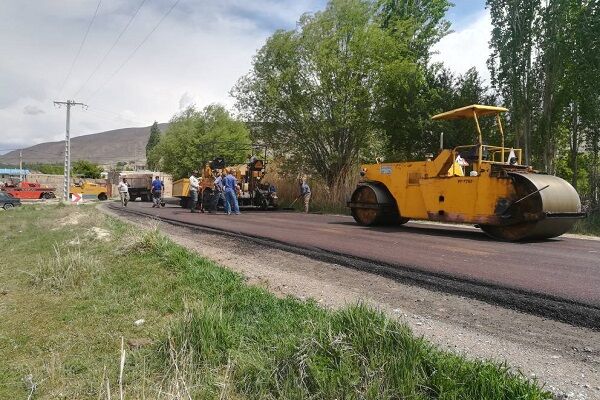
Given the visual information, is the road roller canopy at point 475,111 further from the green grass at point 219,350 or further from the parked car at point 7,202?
the parked car at point 7,202

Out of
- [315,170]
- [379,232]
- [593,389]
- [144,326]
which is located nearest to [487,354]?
[593,389]

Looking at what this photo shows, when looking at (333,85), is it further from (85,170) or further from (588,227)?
(85,170)

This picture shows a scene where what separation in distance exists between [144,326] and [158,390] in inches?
64.7

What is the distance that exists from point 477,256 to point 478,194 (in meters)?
3.06

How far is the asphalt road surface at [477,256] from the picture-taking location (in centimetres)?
577

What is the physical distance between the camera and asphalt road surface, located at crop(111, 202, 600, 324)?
577cm

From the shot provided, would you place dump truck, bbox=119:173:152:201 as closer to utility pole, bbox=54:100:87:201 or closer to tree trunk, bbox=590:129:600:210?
utility pole, bbox=54:100:87:201

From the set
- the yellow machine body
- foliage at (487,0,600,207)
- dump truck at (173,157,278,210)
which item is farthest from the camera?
the yellow machine body

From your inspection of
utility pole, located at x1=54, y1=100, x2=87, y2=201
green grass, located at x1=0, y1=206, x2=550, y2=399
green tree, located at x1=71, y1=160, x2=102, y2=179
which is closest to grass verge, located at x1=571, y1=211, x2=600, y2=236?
green grass, located at x1=0, y1=206, x2=550, y2=399

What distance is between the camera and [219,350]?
4082mm

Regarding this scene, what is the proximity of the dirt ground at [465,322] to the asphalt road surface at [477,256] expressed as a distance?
77cm

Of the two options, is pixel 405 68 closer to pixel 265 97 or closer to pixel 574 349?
pixel 265 97

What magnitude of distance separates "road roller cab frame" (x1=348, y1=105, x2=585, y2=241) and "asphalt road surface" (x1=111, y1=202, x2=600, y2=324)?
18.2 inches

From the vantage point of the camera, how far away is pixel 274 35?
85.4ft
